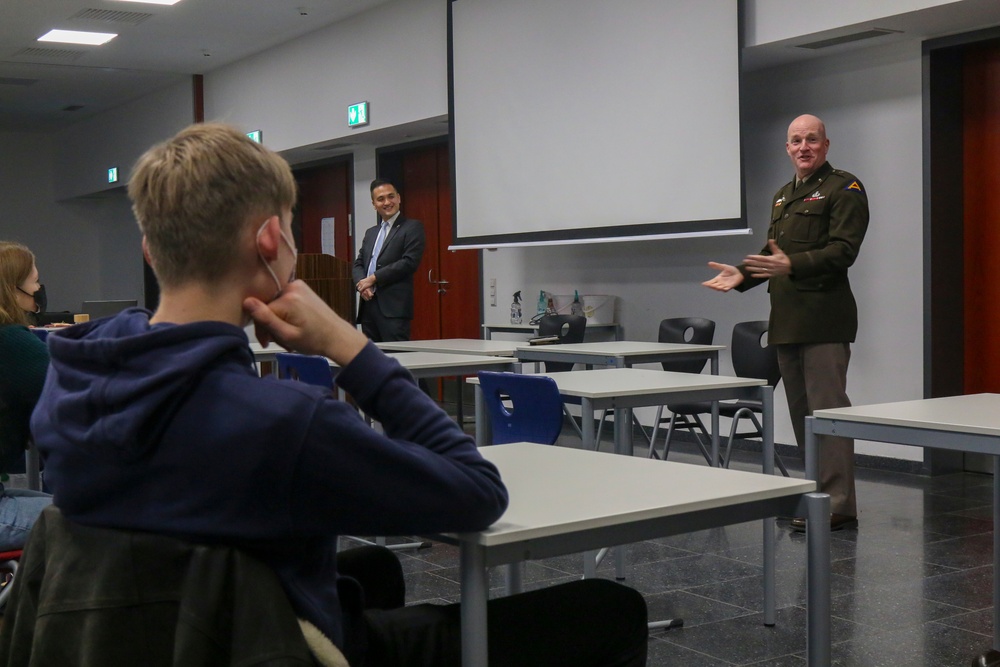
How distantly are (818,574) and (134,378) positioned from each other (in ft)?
3.34

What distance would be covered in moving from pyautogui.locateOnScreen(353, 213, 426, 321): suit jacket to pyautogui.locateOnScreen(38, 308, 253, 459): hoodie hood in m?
5.18

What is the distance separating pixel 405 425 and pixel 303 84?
336 inches

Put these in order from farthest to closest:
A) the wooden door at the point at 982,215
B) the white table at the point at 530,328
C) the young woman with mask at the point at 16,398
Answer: the white table at the point at 530,328 < the wooden door at the point at 982,215 < the young woman with mask at the point at 16,398

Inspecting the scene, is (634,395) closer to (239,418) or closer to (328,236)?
(239,418)

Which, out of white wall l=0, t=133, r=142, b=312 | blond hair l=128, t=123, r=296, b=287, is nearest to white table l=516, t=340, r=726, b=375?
blond hair l=128, t=123, r=296, b=287

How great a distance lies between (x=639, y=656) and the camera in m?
1.45

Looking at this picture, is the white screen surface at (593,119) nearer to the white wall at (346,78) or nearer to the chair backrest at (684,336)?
the white wall at (346,78)

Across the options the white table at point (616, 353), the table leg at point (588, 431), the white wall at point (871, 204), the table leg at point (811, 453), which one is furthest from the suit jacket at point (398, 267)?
the table leg at point (811, 453)

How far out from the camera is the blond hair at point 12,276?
2568 mm

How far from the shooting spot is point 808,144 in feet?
13.8

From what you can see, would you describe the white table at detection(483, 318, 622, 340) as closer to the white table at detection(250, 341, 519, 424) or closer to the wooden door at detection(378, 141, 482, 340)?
the wooden door at detection(378, 141, 482, 340)

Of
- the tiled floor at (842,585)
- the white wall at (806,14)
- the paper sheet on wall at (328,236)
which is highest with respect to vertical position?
the white wall at (806,14)

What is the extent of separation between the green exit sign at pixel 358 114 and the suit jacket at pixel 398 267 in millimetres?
2141

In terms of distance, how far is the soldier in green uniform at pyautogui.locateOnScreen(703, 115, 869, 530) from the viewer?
13.3ft
